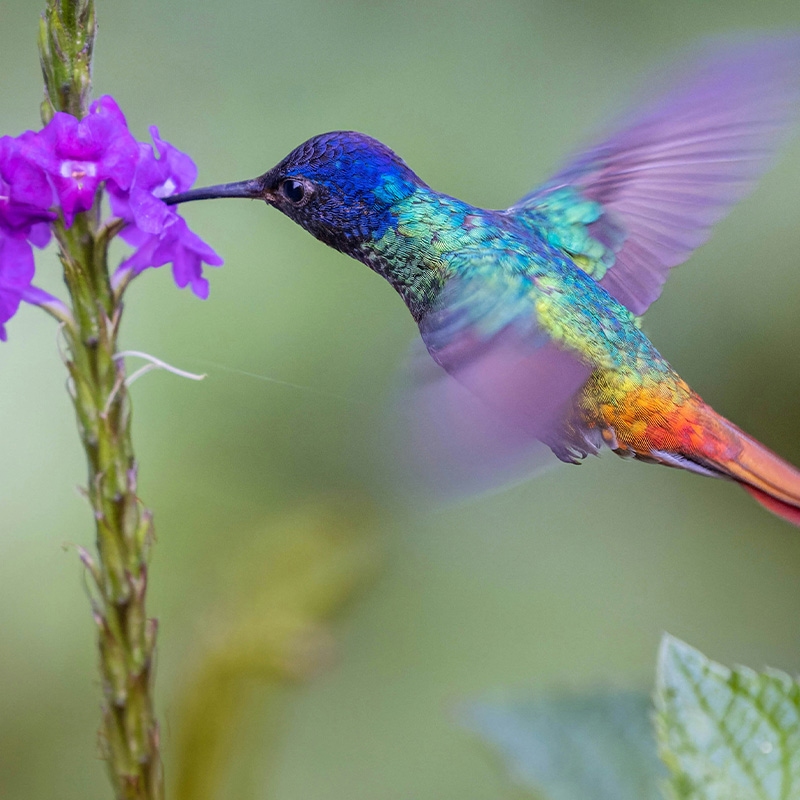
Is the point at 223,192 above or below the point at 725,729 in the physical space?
above

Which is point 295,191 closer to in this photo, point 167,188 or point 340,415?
point 167,188

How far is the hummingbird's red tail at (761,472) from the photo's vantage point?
5.47 feet

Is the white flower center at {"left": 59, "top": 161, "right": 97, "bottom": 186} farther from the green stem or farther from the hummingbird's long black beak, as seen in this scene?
the hummingbird's long black beak

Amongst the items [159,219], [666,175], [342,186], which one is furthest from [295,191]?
[666,175]

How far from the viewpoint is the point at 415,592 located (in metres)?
3.05

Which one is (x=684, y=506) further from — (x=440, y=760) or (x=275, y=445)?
(x=275, y=445)

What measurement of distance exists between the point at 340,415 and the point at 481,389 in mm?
985

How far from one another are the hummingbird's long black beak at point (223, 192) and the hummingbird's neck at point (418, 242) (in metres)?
0.21

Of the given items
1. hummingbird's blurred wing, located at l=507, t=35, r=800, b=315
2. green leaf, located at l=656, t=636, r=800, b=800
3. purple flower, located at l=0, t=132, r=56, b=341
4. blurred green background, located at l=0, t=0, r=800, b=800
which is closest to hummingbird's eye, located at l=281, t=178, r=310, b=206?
purple flower, located at l=0, t=132, r=56, b=341

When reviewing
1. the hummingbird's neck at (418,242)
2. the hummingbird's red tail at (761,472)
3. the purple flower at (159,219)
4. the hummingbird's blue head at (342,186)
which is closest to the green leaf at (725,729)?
the hummingbird's red tail at (761,472)

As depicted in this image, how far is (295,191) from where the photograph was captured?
5.91 ft

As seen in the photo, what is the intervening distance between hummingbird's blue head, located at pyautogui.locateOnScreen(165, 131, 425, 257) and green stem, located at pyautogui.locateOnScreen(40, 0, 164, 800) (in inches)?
A: 15.0

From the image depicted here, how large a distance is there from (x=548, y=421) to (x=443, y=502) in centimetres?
28

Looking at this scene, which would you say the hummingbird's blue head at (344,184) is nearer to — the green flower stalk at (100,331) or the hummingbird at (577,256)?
the hummingbird at (577,256)
